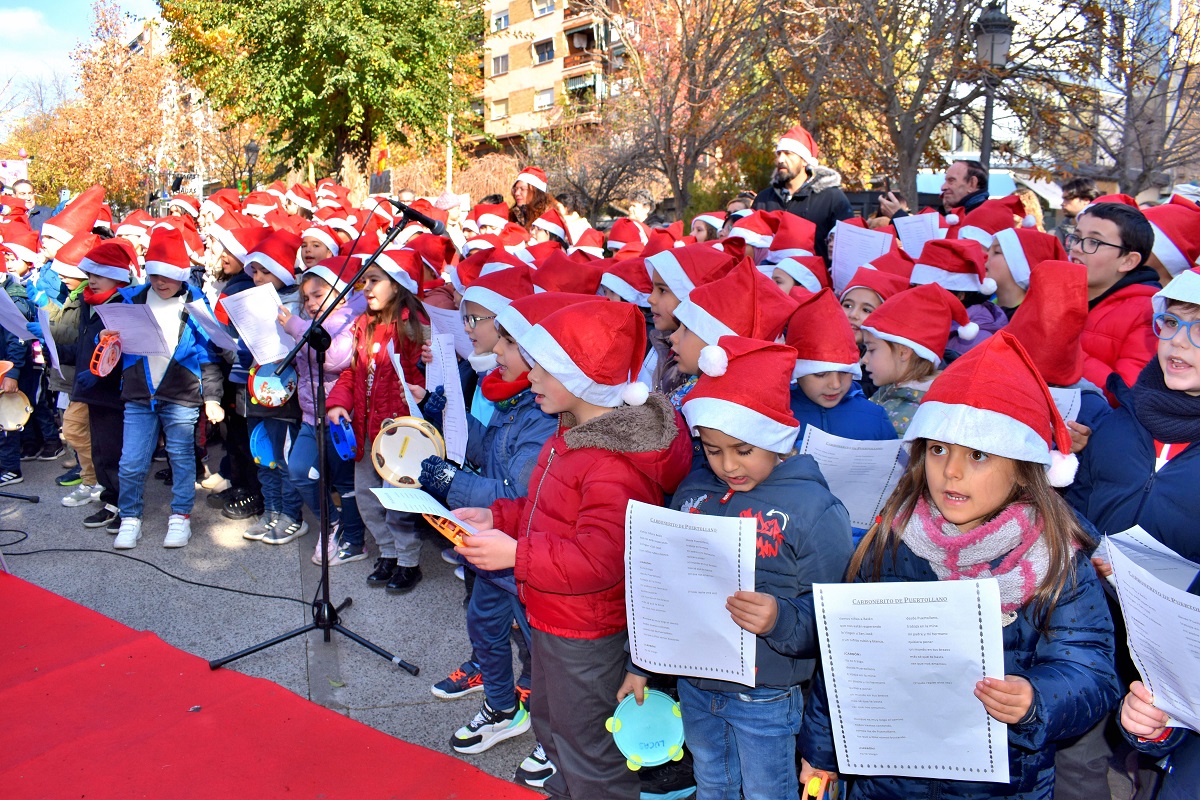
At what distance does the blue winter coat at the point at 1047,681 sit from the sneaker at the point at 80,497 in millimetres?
6310

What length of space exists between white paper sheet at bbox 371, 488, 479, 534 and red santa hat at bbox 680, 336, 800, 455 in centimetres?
77

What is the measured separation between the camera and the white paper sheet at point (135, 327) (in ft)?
18.1

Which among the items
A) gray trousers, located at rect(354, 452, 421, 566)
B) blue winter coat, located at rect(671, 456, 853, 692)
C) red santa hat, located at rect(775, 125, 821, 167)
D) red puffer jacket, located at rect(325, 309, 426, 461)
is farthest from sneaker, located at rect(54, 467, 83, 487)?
blue winter coat, located at rect(671, 456, 853, 692)

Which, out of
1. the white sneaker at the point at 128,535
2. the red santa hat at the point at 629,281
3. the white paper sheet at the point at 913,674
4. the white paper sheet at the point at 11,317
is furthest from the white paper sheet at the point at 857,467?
the white paper sheet at the point at 11,317

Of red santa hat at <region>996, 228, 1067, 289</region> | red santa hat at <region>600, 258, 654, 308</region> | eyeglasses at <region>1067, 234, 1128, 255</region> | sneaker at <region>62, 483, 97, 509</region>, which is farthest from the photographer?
sneaker at <region>62, 483, 97, 509</region>

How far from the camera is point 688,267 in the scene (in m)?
4.32

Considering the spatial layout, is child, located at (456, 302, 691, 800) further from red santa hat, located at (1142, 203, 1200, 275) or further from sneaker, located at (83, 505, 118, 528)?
sneaker, located at (83, 505, 118, 528)

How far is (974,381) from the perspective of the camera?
213cm

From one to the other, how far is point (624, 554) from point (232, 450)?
4.90 m

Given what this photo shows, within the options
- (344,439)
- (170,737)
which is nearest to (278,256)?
(344,439)

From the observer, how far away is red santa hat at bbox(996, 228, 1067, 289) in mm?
4395

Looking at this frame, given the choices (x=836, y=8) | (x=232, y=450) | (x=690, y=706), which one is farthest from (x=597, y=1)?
(x=690, y=706)

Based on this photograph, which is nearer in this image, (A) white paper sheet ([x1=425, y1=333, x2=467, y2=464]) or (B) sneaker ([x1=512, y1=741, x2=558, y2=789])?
(B) sneaker ([x1=512, y1=741, x2=558, y2=789])

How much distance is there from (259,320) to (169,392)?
3.44 ft
